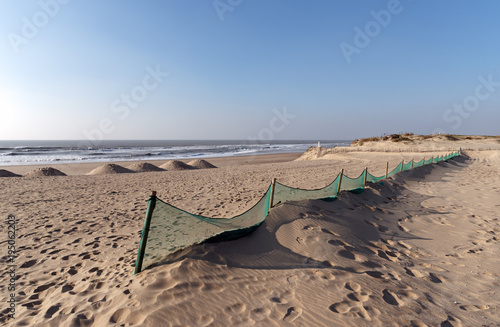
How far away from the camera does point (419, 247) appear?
579cm

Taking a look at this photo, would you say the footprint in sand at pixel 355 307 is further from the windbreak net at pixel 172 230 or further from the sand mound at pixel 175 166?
the sand mound at pixel 175 166

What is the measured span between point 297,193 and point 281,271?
10.4 feet

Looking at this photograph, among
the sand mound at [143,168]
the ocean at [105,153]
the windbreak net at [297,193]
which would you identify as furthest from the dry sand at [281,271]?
the ocean at [105,153]

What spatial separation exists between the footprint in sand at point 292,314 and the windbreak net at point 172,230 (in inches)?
71.6

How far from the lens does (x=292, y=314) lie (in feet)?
10.7

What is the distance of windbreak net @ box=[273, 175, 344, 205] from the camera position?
665 cm

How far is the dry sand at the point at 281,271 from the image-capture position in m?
3.25

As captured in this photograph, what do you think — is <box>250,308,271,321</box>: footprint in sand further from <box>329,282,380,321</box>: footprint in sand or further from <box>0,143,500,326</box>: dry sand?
<box>329,282,380,321</box>: footprint in sand

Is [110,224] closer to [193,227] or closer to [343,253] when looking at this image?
[193,227]

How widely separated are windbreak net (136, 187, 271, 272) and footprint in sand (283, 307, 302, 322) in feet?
5.96

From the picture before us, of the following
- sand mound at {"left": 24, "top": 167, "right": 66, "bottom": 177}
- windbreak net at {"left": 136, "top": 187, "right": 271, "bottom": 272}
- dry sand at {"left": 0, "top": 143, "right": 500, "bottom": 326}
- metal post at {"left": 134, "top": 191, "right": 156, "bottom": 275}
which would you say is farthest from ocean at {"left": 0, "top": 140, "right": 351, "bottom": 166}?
metal post at {"left": 134, "top": 191, "right": 156, "bottom": 275}

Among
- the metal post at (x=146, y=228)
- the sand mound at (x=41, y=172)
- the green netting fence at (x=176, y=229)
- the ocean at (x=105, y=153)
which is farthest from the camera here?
the ocean at (x=105, y=153)

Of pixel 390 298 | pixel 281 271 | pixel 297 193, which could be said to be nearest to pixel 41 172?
pixel 297 193

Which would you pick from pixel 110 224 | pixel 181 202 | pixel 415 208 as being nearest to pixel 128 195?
pixel 181 202
